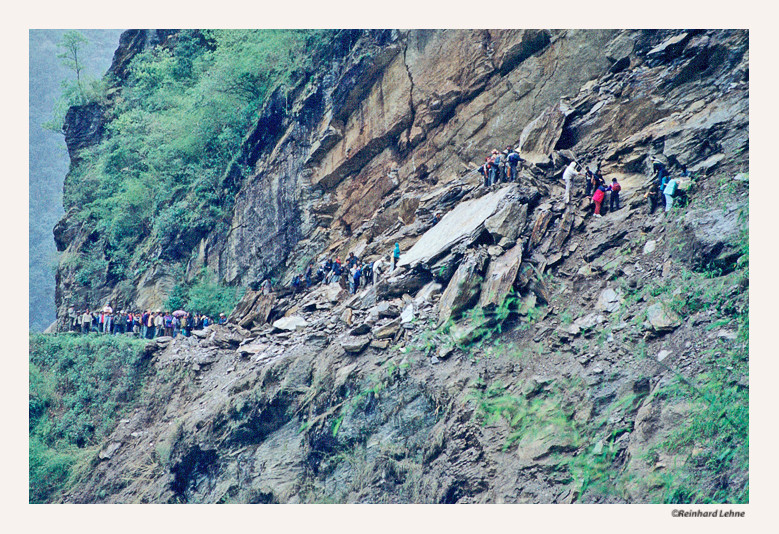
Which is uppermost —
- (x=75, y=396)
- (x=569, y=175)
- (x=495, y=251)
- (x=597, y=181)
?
(x=569, y=175)

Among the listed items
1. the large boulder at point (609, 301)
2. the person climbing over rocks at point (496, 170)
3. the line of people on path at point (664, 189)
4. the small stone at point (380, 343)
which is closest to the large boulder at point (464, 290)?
the small stone at point (380, 343)

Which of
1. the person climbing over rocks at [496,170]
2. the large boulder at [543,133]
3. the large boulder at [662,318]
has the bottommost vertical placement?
the large boulder at [662,318]

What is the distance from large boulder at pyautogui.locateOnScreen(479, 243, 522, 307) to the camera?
11.3 meters

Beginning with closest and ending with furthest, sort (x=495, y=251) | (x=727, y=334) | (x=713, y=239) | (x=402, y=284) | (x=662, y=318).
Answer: (x=727, y=334), (x=662, y=318), (x=713, y=239), (x=495, y=251), (x=402, y=284)

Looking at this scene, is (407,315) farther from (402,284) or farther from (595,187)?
(595,187)

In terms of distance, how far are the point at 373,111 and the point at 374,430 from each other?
10.2 m

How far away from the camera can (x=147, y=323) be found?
18141mm

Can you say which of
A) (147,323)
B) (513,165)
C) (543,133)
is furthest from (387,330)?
(147,323)

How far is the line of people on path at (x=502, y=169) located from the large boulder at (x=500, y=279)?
8.85ft

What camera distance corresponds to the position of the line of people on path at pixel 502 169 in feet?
45.5

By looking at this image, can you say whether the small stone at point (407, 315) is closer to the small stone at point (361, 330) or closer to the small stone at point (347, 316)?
the small stone at point (361, 330)

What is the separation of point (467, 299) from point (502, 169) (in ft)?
12.7

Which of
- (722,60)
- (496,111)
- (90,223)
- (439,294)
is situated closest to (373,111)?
(496,111)

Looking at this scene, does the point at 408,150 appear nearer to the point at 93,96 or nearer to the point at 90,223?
the point at 90,223
